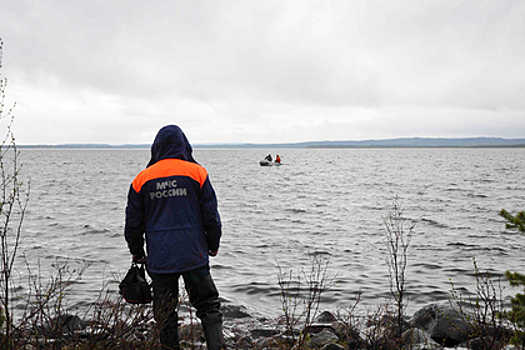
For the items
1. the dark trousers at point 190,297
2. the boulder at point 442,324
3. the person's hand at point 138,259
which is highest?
the person's hand at point 138,259

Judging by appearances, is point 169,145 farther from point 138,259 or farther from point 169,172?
point 138,259

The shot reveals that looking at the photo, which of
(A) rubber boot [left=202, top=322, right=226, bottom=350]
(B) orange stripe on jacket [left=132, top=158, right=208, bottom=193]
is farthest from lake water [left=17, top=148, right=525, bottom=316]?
(B) orange stripe on jacket [left=132, top=158, right=208, bottom=193]

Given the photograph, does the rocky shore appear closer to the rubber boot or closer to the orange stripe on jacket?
the rubber boot

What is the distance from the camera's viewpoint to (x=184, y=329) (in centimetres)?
551

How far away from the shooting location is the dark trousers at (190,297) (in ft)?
13.6

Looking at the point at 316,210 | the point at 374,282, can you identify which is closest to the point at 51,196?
the point at 316,210

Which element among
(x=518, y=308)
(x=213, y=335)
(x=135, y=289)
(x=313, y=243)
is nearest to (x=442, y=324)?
(x=518, y=308)

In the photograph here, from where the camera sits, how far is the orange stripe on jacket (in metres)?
4.20

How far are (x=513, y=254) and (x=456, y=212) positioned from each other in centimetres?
780

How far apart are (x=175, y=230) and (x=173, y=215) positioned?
0.15 metres

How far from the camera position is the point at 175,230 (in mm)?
4113

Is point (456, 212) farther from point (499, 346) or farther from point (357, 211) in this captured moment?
point (499, 346)

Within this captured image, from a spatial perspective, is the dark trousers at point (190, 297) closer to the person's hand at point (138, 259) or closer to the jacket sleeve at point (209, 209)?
the person's hand at point (138, 259)

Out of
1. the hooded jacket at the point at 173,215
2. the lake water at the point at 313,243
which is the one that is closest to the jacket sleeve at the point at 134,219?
the hooded jacket at the point at 173,215
